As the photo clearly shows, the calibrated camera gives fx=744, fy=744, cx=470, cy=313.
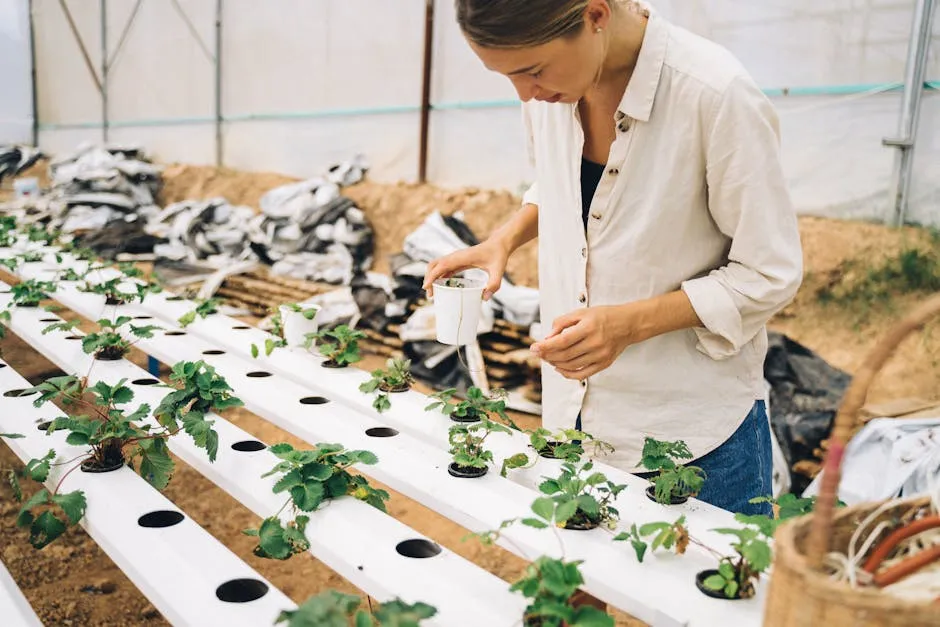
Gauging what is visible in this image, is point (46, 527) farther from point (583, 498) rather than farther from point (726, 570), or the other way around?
point (726, 570)

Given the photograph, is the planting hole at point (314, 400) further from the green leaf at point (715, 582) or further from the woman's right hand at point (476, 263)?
the green leaf at point (715, 582)

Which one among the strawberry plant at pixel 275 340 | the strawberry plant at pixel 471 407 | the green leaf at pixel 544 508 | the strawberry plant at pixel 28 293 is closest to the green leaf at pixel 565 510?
the green leaf at pixel 544 508

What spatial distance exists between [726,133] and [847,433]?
27.6 inches

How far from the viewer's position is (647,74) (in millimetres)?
1297

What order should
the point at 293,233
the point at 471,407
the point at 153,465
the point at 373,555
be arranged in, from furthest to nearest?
the point at 293,233 < the point at 471,407 < the point at 153,465 < the point at 373,555

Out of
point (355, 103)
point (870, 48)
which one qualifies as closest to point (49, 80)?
point (355, 103)

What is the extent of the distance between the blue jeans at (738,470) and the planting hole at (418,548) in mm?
610

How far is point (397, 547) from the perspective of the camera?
43.6 inches

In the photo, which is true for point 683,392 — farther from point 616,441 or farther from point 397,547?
point 397,547

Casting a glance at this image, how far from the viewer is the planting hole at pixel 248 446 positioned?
147 centimetres

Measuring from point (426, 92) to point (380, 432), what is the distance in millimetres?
5256

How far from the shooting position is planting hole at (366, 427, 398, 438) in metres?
1.55

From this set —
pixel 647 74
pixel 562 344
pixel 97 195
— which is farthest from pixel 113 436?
pixel 97 195

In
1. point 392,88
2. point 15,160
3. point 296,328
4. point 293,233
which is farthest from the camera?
point 15,160
